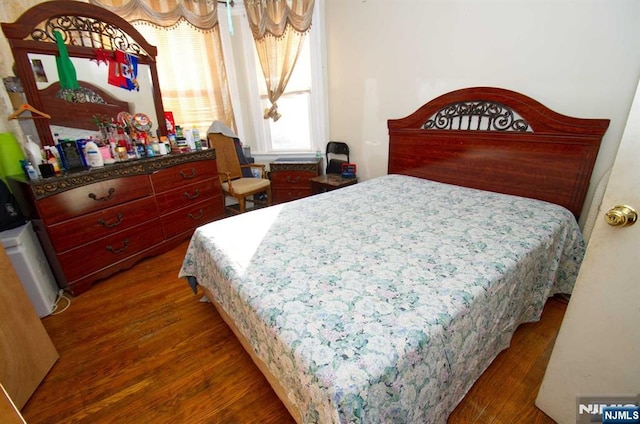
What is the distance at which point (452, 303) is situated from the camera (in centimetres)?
104

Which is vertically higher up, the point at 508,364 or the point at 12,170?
the point at 12,170

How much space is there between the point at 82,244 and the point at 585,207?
146 inches

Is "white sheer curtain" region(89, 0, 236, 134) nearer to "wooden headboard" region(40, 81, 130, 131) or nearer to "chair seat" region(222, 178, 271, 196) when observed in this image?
"wooden headboard" region(40, 81, 130, 131)

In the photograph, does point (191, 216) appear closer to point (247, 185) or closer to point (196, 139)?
point (247, 185)

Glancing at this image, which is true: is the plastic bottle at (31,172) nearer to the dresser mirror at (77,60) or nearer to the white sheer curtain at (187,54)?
the dresser mirror at (77,60)

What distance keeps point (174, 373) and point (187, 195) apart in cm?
183

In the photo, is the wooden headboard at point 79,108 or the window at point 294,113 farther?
the window at point 294,113

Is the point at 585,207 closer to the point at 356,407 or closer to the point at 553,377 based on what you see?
the point at 553,377

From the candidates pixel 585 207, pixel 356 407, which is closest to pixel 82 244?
pixel 356 407

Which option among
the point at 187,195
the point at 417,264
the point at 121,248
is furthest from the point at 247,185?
the point at 417,264

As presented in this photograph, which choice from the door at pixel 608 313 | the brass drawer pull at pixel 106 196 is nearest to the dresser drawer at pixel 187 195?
the brass drawer pull at pixel 106 196

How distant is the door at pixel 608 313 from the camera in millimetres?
898

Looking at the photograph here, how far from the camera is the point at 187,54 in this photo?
3.17m

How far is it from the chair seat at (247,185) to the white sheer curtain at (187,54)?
780 mm
